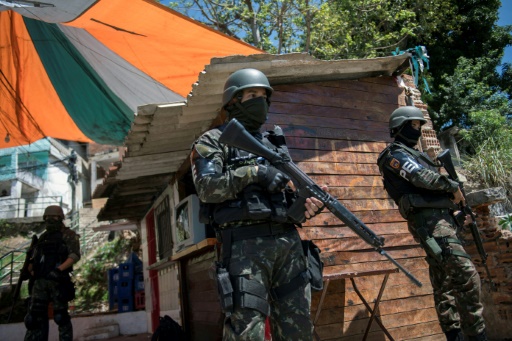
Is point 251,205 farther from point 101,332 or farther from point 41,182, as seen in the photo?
point 41,182

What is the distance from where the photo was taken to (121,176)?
711 centimetres

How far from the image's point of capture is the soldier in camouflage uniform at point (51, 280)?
255 inches

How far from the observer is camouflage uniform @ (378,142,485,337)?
3.83 m

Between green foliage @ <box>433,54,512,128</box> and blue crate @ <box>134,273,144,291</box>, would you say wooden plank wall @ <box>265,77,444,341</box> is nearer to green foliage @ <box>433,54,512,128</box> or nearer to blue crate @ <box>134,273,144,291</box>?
blue crate @ <box>134,273,144,291</box>

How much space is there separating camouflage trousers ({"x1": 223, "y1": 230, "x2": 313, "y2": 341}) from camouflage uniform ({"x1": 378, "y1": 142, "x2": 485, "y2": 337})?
5.17 feet

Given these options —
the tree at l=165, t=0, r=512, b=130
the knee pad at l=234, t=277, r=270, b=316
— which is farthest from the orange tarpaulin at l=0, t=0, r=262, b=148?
the tree at l=165, t=0, r=512, b=130

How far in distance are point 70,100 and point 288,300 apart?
20.0 feet

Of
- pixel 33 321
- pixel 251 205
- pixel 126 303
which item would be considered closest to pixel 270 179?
pixel 251 205

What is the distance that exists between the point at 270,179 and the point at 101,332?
28.8 feet

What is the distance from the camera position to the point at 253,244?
109 inches

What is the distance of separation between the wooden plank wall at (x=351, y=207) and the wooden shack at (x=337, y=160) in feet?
0.04

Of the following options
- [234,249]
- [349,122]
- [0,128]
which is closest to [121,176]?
[0,128]

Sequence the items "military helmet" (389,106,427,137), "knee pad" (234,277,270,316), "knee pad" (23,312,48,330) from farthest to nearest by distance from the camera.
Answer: "knee pad" (23,312,48,330) → "military helmet" (389,106,427,137) → "knee pad" (234,277,270,316)

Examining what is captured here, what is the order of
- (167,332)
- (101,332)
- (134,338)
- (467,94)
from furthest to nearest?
(467,94) < (101,332) < (134,338) < (167,332)
